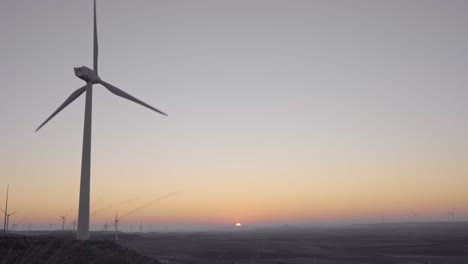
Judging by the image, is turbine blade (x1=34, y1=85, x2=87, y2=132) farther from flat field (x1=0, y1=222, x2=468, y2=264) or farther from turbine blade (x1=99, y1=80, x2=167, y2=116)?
flat field (x1=0, y1=222, x2=468, y2=264)

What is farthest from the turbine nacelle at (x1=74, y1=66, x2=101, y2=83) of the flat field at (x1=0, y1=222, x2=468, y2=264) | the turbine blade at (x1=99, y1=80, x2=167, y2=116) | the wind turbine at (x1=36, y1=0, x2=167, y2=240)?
the flat field at (x1=0, y1=222, x2=468, y2=264)

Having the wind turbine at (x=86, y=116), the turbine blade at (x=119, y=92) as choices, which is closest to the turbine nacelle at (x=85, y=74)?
the wind turbine at (x=86, y=116)

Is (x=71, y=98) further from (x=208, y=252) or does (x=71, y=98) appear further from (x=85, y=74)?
(x=208, y=252)

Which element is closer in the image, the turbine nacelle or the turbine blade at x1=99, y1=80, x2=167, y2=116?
the turbine nacelle

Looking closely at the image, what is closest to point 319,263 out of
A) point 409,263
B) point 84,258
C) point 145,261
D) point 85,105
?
point 409,263

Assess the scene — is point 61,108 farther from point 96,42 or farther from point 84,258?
point 84,258

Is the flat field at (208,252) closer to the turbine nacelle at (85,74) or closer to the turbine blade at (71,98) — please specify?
the turbine blade at (71,98)

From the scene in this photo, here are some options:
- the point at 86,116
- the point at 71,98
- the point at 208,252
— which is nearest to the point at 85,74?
the point at 71,98

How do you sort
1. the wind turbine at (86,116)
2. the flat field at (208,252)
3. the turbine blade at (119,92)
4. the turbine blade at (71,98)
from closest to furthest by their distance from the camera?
the flat field at (208,252) → the wind turbine at (86,116) → the turbine blade at (71,98) → the turbine blade at (119,92)
